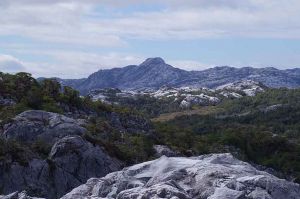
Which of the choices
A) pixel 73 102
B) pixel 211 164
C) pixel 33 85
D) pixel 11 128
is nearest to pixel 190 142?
pixel 73 102

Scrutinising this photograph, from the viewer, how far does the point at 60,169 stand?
46.1 m

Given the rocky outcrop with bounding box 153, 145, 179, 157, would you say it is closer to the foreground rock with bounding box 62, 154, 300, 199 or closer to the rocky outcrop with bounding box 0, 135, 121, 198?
the rocky outcrop with bounding box 0, 135, 121, 198

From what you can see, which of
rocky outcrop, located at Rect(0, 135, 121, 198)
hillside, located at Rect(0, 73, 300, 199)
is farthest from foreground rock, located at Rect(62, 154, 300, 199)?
rocky outcrop, located at Rect(0, 135, 121, 198)

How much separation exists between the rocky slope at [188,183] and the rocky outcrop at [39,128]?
24.9 metres

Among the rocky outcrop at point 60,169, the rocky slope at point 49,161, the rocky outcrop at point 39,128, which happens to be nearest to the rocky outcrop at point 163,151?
the rocky outcrop at point 39,128

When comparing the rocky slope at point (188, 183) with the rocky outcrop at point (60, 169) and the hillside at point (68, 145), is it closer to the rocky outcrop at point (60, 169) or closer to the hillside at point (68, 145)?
the hillside at point (68, 145)

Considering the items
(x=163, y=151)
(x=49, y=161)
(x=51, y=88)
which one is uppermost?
(x=51, y=88)

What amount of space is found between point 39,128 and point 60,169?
10169 mm

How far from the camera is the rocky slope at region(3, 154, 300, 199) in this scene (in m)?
25.7

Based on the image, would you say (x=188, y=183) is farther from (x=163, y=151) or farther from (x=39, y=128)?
(x=163, y=151)

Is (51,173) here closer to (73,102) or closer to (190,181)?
(190,181)

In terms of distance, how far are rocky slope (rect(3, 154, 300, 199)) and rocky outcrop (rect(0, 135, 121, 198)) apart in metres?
14.6

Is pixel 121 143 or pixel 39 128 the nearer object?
pixel 39 128

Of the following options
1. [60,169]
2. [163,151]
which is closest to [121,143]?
[163,151]
